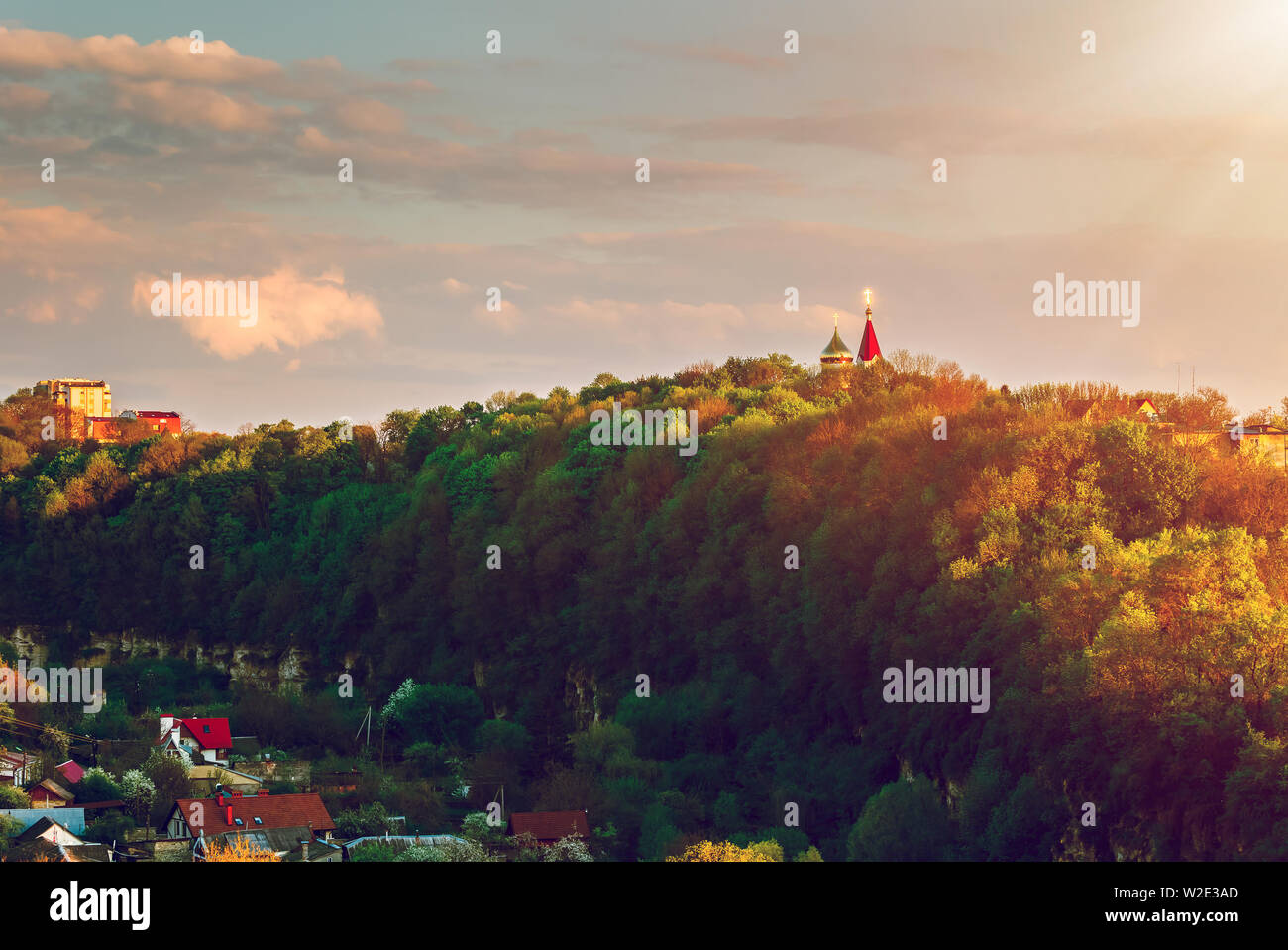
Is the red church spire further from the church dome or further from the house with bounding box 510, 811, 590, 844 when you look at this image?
the house with bounding box 510, 811, 590, 844

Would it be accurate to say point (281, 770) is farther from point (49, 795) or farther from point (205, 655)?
point (205, 655)

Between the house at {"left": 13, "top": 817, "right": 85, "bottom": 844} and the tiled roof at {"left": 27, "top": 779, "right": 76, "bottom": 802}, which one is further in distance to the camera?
the tiled roof at {"left": 27, "top": 779, "right": 76, "bottom": 802}

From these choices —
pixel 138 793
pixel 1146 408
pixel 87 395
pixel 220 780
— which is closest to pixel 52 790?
pixel 138 793

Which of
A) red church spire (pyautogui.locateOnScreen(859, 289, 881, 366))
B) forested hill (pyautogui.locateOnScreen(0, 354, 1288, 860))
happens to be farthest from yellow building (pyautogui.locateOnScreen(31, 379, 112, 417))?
red church spire (pyautogui.locateOnScreen(859, 289, 881, 366))

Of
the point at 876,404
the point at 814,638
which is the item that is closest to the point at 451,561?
the point at 876,404

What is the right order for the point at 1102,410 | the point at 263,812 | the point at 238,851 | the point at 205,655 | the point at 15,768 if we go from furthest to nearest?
the point at 205,655, the point at 1102,410, the point at 15,768, the point at 263,812, the point at 238,851

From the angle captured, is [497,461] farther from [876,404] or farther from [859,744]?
[859,744]
